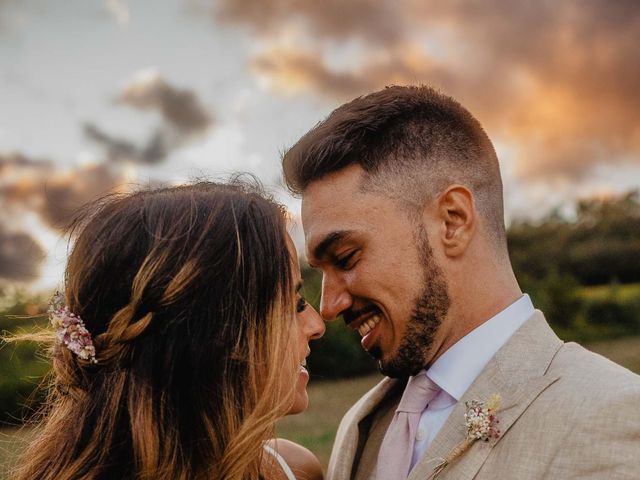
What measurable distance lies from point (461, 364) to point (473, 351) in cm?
7

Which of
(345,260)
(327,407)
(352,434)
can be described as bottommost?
(327,407)

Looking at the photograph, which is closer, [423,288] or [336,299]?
[423,288]

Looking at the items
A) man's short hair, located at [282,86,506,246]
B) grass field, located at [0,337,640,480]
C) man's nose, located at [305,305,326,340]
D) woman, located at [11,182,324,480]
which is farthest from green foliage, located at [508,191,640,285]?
woman, located at [11,182,324,480]

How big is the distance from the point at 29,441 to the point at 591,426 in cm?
200

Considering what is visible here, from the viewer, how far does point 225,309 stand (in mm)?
2568

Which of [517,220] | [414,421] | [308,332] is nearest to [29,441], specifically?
[308,332]

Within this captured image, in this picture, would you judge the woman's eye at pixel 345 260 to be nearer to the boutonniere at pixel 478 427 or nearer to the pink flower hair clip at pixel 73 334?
the boutonniere at pixel 478 427

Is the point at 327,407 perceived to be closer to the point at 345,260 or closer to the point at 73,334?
the point at 345,260

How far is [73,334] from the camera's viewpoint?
8.33ft

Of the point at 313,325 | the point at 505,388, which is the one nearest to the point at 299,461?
the point at 313,325

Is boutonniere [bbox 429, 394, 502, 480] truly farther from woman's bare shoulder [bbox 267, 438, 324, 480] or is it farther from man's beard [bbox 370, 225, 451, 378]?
woman's bare shoulder [bbox 267, 438, 324, 480]

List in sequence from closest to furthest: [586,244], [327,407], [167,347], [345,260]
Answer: [167,347]
[345,260]
[327,407]
[586,244]

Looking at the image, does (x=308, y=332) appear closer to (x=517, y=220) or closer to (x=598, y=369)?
(x=598, y=369)

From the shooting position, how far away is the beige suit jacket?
2.37 m
